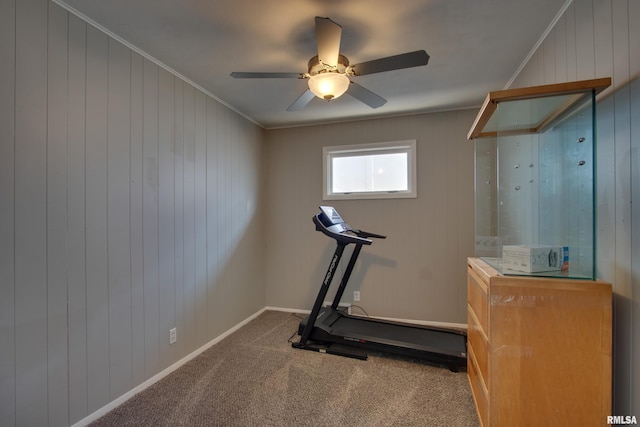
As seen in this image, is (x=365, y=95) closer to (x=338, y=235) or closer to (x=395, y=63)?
(x=395, y=63)

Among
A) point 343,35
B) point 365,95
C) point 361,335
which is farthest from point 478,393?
point 343,35

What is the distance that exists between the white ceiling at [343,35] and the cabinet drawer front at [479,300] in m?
1.54

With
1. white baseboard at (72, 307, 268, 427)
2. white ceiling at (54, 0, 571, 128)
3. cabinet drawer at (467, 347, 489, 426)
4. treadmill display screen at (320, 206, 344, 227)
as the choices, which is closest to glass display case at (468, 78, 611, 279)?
white ceiling at (54, 0, 571, 128)

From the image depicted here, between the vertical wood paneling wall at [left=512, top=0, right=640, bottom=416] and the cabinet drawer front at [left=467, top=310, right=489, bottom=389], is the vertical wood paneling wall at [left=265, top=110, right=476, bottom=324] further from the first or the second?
the vertical wood paneling wall at [left=512, top=0, right=640, bottom=416]

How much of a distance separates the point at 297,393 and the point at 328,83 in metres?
2.08

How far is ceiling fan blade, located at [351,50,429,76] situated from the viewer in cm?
151

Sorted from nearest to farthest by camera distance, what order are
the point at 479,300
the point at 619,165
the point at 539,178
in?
1. the point at 619,165
2. the point at 479,300
3. the point at 539,178

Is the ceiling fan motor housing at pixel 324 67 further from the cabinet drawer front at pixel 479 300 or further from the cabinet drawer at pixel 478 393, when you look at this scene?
the cabinet drawer at pixel 478 393

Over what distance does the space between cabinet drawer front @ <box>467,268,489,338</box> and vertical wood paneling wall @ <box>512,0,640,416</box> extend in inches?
19.6

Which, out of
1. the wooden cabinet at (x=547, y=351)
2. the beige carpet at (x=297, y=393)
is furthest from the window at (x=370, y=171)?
the wooden cabinet at (x=547, y=351)

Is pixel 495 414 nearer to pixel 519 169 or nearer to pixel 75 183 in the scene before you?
pixel 519 169

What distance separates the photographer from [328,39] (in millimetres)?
1521

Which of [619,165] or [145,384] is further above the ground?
[619,165]

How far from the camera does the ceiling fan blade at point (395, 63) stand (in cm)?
151
